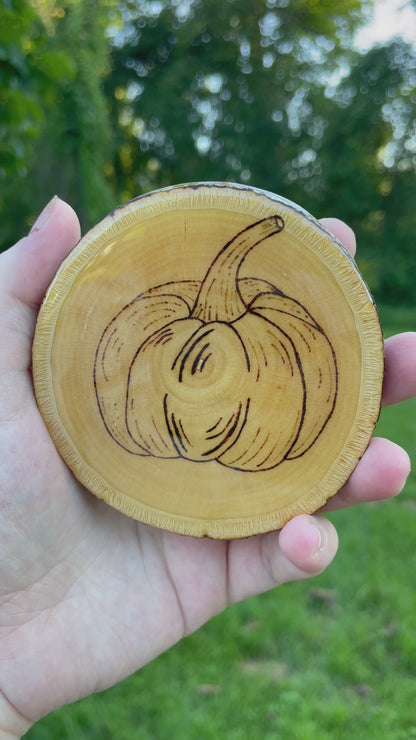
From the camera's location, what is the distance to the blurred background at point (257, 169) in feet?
6.24

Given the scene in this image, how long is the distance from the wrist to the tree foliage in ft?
25.4

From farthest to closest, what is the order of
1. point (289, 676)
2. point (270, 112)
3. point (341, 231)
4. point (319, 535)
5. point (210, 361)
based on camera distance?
point (270, 112)
point (289, 676)
point (341, 231)
point (210, 361)
point (319, 535)

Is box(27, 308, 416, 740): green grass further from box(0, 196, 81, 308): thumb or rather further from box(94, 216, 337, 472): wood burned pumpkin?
box(0, 196, 81, 308): thumb

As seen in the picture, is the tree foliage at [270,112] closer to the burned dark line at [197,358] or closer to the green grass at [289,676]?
the green grass at [289,676]

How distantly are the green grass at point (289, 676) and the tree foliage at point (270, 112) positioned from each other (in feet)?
23.2

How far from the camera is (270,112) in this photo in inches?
420

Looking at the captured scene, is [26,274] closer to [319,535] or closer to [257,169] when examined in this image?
[319,535]

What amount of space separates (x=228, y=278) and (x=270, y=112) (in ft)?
34.4

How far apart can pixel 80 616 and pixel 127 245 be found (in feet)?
2.55

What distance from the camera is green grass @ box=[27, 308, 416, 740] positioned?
1855 mm

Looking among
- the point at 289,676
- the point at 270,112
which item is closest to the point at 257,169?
the point at 270,112

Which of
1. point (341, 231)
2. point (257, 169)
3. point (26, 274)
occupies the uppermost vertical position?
point (257, 169)

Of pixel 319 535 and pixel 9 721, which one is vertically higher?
pixel 319 535

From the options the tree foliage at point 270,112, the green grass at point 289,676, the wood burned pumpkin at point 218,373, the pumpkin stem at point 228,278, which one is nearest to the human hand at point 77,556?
the wood burned pumpkin at point 218,373
